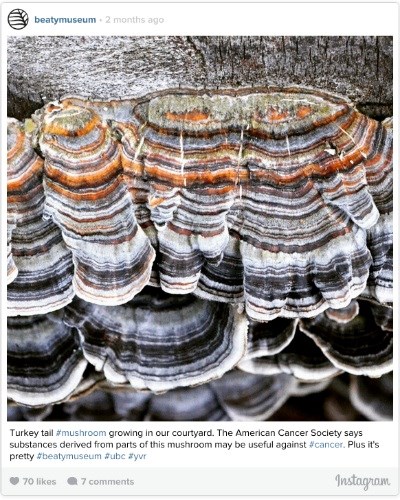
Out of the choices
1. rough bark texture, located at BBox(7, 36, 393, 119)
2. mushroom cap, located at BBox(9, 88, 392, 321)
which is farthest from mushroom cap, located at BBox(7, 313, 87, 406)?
rough bark texture, located at BBox(7, 36, 393, 119)

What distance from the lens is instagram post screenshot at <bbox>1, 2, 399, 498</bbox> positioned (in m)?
1.16

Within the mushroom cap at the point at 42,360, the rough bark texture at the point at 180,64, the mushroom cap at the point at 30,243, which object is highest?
the rough bark texture at the point at 180,64

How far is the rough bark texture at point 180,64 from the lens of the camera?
1223 millimetres

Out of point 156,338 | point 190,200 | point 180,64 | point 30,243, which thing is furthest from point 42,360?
point 180,64

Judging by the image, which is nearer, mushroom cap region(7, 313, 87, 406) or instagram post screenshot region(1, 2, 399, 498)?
instagram post screenshot region(1, 2, 399, 498)

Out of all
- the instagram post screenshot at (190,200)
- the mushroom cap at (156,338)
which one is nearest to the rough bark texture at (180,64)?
the instagram post screenshot at (190,200)

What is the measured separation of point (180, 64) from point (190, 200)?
322 millimetres

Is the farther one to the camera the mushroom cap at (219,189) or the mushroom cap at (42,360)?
the mushroom cap at (42,360)

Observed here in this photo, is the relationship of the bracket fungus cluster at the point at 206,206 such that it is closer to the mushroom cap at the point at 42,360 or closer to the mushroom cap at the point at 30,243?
the mushroom cap at the point at 30,243

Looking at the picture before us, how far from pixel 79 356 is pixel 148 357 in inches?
8.7

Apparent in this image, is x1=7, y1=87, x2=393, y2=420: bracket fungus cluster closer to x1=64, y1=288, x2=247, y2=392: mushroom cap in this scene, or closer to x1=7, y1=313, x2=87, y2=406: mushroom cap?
x1=64, y1=288, x2=247, y2=392: mushroom cap
